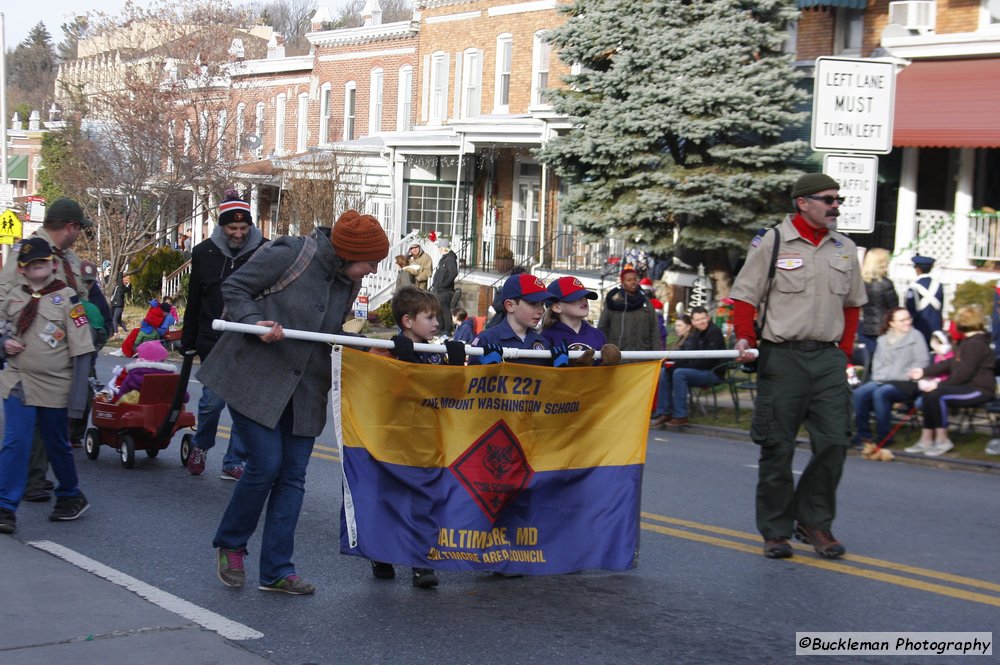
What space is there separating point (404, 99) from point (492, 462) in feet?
114

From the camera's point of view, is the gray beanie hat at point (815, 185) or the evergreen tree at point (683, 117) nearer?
the gray beanie hat at point (815, 185)

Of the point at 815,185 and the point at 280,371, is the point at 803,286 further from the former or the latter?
the point at 280,371

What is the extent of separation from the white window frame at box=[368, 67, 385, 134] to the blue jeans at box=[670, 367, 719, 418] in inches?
1061

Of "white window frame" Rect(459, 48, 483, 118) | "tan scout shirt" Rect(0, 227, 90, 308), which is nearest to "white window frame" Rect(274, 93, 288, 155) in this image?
"white window frame" Rect(459, 48, 483, 118)

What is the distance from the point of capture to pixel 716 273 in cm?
2464

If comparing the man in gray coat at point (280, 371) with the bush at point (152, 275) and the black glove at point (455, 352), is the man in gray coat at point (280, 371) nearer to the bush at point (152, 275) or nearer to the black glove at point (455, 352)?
the black glove at point (455, 352)

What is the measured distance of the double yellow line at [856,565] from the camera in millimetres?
6992

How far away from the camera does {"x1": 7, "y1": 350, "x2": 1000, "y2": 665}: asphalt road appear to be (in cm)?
582

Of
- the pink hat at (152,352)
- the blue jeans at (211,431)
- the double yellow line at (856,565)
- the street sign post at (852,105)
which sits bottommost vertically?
the double yellow line at (856,565)

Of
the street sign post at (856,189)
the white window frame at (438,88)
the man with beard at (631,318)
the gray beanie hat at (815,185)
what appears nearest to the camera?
the gray beanie hat at (815,185)

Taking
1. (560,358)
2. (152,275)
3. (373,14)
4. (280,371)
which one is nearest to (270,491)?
(280,371)

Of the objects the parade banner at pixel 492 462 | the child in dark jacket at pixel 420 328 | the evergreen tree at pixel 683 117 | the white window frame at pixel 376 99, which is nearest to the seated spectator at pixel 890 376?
the parade banner at pixel 492 462

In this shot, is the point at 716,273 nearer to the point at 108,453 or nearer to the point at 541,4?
the point at 541,4

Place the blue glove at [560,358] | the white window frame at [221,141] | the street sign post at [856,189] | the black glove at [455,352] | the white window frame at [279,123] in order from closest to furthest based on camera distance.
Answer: the black glove at [455,352] < the blue glove at [560,358] < the street sign post at [856,189] < the white window frame at [221,141] < the white window frame at [279,123]
